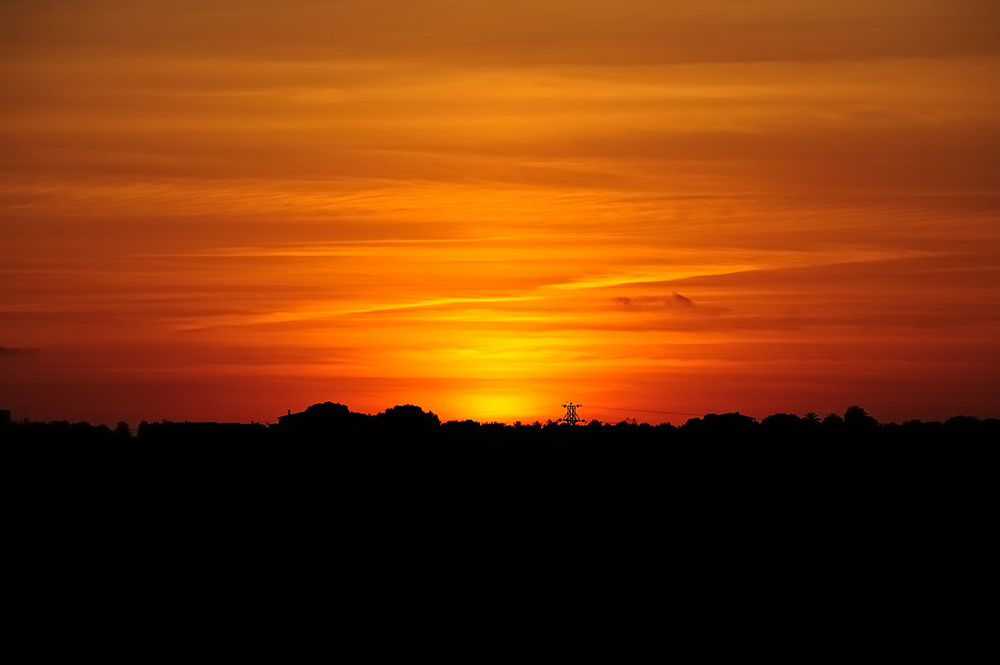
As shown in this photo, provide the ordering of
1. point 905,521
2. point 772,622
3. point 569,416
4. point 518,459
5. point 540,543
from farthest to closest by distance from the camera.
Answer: point 569,416, point 518,459, point 905,521, point 540,543, point 772,622

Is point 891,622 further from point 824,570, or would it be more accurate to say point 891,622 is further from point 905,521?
point 905,521

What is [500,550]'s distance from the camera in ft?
126

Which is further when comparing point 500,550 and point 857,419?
point 857,419

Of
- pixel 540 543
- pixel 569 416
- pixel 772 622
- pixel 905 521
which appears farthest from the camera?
pixel 569 416

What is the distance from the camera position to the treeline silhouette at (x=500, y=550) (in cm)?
3066

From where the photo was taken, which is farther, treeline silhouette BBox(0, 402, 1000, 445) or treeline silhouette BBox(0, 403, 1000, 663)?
treeline silhouette BBox(0, 402, 1000, 445)

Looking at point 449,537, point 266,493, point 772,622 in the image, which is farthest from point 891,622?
point 266,493

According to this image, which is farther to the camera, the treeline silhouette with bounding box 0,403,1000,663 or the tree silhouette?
the tree silhouette

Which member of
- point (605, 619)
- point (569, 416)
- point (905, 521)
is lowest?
point (605, 619)

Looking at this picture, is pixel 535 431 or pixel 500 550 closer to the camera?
pixel 500 550

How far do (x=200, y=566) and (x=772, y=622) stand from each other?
1531 centimetres

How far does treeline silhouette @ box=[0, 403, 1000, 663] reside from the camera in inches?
1207

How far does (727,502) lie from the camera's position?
45281mm

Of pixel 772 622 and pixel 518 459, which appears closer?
pixel 772 622
